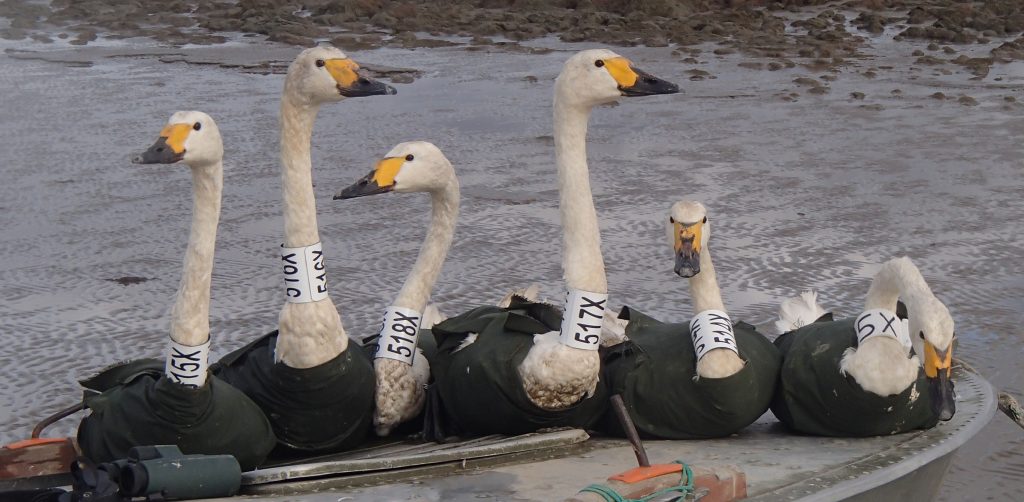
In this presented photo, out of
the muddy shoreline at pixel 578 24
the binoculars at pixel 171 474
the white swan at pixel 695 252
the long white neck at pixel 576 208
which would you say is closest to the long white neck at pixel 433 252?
the long white neck at pixel 576 208

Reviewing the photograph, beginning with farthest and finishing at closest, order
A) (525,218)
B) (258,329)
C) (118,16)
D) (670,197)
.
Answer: (118,16), (670,197), (525,218), (258,329)

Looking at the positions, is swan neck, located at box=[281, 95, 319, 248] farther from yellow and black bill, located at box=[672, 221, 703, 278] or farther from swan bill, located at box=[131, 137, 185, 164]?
yellow and black bill, located at box=[672, 221, 703, 278]

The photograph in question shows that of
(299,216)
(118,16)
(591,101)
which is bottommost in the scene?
(118,16)

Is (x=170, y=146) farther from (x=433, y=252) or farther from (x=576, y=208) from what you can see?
(x=576, y=208)

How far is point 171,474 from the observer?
4199 mm

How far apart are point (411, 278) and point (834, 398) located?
1716 mm

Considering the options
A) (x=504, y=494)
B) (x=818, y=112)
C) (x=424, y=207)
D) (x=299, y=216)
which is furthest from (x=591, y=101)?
(x=818, y=112)

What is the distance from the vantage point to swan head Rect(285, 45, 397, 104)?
17.1 ft

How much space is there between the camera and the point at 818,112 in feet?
49.3

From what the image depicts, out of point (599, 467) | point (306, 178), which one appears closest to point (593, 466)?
point (599, 467)

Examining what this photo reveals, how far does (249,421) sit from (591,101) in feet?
6.04

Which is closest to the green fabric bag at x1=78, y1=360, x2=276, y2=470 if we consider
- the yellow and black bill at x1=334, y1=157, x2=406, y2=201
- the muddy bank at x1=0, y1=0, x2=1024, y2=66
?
the yellow and black bill at x1=334, y1=157, x2=406, y2=201

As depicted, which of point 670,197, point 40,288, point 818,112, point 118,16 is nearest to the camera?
point 40,288

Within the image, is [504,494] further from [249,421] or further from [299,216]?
[299,216]
